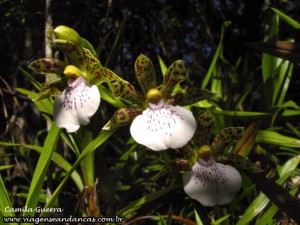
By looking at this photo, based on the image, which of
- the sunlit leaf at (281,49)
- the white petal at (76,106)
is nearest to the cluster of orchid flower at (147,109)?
the white petal at (76,106)

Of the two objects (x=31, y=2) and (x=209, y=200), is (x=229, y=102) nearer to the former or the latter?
(x=209, y=200)

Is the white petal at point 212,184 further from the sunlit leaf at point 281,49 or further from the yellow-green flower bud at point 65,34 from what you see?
the yellow-green flower bud at point 65,34

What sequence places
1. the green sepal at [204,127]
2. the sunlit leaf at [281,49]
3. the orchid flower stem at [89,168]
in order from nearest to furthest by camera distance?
1. the sunlit leaf at [281,49]
2. the green sepal at [204,127]
3. the orchid flower stem at [89,168]

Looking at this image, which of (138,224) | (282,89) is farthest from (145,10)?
(138,224)

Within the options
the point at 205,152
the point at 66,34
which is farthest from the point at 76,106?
the point at 205,152

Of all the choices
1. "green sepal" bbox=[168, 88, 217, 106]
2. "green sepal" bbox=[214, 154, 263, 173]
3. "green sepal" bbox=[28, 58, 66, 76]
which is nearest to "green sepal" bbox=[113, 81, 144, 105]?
"green sepal" bbox=[168, 88, 217, 106]

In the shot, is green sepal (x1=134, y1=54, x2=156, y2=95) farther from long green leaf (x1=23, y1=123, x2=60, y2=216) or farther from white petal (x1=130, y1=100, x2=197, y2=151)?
long green leaf (x1=23, y1=123, x2=60, y2=216)
